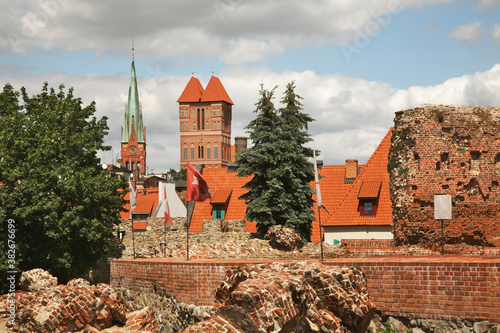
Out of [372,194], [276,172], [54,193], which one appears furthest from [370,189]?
[54,193]

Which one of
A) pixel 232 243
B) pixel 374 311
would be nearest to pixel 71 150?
pixel 232 243

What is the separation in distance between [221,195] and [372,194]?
1169 centimetres

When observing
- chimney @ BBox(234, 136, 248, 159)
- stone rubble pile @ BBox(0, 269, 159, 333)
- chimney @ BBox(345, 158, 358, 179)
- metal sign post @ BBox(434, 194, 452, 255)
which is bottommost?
stone rubble pile @ BBox(0, 269, 159, 333)

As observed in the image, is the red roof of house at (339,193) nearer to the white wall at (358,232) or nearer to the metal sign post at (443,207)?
the white wall at (358,232)

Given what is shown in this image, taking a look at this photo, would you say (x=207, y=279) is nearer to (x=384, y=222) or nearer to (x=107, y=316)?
(x=107, y=316)

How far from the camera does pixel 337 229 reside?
38.0 m

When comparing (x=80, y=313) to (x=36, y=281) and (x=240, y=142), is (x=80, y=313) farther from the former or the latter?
(x=240, y=142)

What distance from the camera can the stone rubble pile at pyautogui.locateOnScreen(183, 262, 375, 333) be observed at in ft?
41.0

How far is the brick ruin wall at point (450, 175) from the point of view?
20.7 meters

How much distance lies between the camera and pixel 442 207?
739 inches

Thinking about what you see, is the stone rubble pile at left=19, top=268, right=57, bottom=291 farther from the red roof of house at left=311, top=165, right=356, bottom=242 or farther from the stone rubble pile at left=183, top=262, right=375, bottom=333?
the red roof of house at left=311, top=165, right=356, bottom=242

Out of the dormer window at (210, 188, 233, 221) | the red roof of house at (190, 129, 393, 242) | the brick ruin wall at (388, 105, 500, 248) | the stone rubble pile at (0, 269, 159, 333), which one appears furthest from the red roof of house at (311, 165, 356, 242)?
the stone rubble pile at (0, 269, 159, 333)

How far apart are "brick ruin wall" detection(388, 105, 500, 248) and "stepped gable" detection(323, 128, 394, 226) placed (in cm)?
1511

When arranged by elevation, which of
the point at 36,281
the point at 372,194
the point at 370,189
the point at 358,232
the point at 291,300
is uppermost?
the point at 370,189
